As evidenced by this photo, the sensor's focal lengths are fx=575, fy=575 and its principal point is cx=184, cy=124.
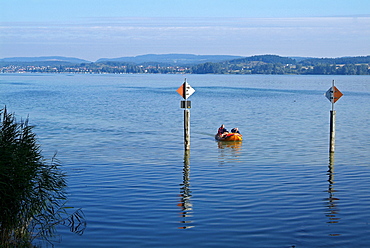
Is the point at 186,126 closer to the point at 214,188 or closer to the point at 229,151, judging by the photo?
the point at 229,151

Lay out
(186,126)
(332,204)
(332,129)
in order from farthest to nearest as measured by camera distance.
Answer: (186,126) < (332,129) < (332,204)

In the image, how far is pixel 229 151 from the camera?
93.7ft

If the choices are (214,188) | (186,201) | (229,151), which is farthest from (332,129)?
(186,201)

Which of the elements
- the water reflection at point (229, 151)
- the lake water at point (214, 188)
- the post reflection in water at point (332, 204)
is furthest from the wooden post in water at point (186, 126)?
the post reflection in water at point (332, 204)

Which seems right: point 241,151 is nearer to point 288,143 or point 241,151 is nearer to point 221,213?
point 288,143

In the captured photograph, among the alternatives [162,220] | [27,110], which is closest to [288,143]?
[162,220]

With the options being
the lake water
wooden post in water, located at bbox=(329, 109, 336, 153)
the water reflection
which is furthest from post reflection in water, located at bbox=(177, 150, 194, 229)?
wooden post in water, located at bbox=(329, 109, 336, 153)

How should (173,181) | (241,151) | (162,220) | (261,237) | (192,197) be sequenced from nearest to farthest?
1. (261,237)
2. (162,220)
3. (192,197)
4. (173,181)
5. (241,151)

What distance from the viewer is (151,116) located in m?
52.1

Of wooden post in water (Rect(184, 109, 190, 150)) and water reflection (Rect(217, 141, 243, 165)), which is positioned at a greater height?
wooden post in water (Rect(184, 109, 190, 150))

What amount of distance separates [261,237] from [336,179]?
8341 mm

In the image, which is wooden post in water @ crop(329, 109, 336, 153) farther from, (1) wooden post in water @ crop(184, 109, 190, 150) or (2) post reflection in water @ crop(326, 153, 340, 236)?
(1) wooden post in water @ crop(184, 109, 190, 150)

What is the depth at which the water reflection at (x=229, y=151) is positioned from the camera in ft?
84.9

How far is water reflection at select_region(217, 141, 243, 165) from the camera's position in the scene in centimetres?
2587
